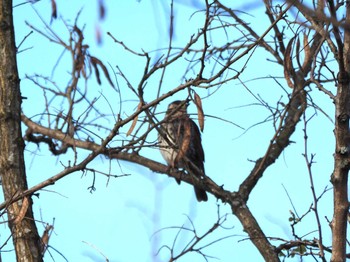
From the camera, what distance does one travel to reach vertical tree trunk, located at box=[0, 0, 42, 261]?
349 centimetres

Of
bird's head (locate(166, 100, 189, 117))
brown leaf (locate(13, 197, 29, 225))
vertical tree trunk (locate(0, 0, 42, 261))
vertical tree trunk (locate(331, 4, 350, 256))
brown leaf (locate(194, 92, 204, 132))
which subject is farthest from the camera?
vertical tree trunk (locate(0, 0, 42, 261))

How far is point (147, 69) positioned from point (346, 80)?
86 centimetres

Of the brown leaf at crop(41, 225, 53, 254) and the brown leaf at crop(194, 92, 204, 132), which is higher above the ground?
the brown leaf at crop(194, 92, 204, 132)

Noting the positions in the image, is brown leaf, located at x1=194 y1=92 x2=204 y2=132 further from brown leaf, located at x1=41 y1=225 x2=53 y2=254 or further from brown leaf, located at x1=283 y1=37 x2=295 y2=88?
brown leaf, located at x1=41 y1=225 x2=53 y2=254

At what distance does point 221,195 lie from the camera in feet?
17.3

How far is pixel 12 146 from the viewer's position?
11.9ft

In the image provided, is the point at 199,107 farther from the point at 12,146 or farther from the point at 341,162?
the point at 12,146

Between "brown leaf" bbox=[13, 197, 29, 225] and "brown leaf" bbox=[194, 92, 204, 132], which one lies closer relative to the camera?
"brown leaf" bbox=[194, 92, 204, 132]

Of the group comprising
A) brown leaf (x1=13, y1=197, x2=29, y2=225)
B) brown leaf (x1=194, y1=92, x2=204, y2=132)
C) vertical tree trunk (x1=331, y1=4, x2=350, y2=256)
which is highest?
brown leaf (x1=194, y1=92, x2=204, y2=132)

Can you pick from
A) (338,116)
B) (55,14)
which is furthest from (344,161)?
(55,14)

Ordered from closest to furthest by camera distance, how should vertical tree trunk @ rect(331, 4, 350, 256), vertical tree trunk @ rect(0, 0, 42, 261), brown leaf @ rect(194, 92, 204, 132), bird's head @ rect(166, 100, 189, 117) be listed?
1. vertical tree trunk @ rect(331, 4, 350, 256)
2. bird's head @ rect(166, 100, 189, 117)
3. brown leaf @ rect(194, 92, 204, 132)
4. vertical tree trunk @ rect(0, 0, 42, 261)

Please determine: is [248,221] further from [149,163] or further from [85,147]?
[85,147]

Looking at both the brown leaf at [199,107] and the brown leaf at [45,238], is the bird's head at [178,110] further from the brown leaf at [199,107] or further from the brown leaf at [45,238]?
the brown leaf at [45,238]

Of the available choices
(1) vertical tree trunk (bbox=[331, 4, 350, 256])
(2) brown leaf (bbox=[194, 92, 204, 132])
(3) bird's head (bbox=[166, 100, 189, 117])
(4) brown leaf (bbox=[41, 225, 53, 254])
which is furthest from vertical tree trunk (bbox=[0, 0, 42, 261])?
(1) vertical tree trunk (bbox=[331, 4, 350, 256])
